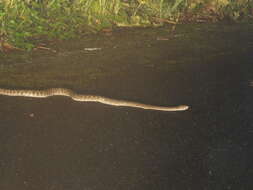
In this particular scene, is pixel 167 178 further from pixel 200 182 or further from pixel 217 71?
pixel 217 71

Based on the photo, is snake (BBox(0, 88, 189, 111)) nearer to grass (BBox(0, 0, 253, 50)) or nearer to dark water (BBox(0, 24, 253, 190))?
dark water (BBox(0, 24, 253, 190))

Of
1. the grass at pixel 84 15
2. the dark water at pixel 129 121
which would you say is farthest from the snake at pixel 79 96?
the grass at pixel 84 15

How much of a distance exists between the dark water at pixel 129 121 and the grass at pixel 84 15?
0.61m

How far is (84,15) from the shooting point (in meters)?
10.9

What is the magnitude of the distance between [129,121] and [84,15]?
531 cm

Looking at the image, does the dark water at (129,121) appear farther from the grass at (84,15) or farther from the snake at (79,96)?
the grass at (84,15)

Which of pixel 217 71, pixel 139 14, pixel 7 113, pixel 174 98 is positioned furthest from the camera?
pixel 139 14

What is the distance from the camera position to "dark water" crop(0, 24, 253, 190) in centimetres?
499

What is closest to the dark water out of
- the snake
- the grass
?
the snake

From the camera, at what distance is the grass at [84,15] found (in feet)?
31.5

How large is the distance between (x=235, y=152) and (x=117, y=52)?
4382mm

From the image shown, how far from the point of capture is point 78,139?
5715mm

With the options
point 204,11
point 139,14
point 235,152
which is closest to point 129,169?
point 235,152

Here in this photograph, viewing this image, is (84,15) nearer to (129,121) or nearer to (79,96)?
(79,96)
